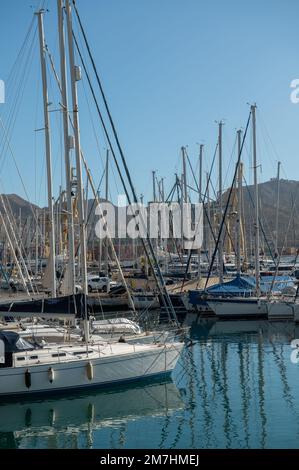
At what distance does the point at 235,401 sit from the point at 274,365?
5924 mm

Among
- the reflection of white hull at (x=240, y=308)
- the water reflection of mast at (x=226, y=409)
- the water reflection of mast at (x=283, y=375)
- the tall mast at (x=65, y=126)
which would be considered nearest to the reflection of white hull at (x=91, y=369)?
the water reflection of mast at (x=226, y=409)

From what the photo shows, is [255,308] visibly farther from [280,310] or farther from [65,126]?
[65,126]

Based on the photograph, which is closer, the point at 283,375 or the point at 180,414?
the point at 180,414

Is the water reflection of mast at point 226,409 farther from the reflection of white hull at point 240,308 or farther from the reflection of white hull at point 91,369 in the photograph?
the reflection of white hull at point 240,308

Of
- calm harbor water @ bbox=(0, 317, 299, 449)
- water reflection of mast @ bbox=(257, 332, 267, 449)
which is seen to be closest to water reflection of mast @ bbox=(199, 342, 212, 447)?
calm harbor water @ bbox=(0, 317, 299, 449)

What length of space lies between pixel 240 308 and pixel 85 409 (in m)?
22.5

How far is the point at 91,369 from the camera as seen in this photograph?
18.8 meters

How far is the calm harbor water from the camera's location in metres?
15.1

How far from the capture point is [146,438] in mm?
15234

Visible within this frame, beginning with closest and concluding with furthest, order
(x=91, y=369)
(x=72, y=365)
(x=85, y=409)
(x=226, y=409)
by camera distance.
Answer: (x=226, y=409) < (x=85, y=409) < (x=72, y=365) < (x=91, y=369)

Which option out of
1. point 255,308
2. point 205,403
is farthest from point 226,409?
point 255,308

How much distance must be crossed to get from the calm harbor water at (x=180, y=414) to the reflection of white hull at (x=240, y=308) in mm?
14148
